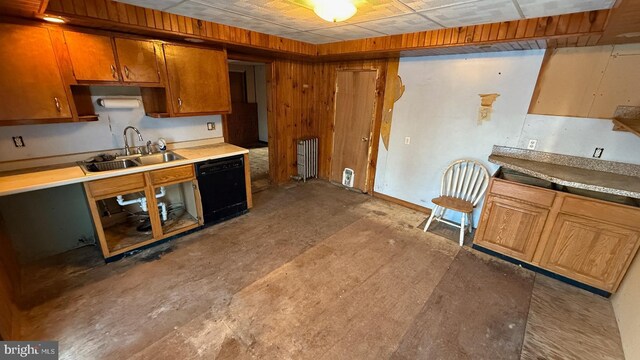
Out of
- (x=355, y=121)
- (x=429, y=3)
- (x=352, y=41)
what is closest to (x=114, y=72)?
(x=352, y=41)

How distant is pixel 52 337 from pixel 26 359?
0.53 feet

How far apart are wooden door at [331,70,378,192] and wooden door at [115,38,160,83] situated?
2.68 m

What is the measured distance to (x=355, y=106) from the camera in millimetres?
4180

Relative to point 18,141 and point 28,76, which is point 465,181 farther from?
point 18,141

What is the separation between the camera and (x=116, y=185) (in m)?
2.37

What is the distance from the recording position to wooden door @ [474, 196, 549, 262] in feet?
8.01

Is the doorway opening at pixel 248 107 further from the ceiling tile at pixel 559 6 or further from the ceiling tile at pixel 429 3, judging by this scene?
the ceiling tile at pixel 559 6

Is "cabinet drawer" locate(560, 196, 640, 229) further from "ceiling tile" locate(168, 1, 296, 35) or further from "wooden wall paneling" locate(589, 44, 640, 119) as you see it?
"ceiling tile" locate(168, 1, 296, 35)

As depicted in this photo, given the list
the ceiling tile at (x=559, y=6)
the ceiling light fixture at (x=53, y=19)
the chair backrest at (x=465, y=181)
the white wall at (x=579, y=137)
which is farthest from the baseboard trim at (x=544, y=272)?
the ceiling light fixture at (x=53, y=19)

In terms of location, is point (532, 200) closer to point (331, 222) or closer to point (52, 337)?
point (331, 222)

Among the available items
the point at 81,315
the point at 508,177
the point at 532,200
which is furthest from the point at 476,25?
the point at 81,315

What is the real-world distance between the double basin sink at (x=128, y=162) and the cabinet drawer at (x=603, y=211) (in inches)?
151

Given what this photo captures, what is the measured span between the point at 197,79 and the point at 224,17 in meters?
0.77

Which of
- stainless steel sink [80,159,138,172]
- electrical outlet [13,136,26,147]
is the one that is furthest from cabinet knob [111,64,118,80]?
electrical outlet [13,136,26,147]
